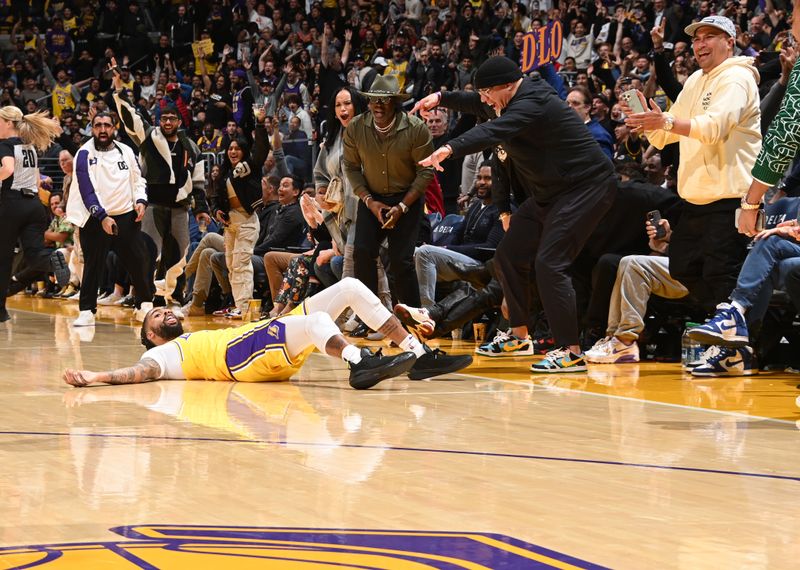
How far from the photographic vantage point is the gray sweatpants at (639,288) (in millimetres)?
7319

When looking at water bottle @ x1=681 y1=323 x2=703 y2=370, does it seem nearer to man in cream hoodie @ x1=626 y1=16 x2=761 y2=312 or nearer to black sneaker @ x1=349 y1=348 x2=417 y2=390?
man in cream hoodie @ x1=626 y1=16 x2=761 y2=312

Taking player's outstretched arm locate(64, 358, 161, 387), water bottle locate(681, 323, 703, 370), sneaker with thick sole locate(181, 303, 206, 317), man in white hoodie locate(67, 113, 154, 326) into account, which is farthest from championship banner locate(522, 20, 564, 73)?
player's outstretched arm locate(64, 358, 161, 387)

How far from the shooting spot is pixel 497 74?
22.3 feet

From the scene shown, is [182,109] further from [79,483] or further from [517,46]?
[79,483]

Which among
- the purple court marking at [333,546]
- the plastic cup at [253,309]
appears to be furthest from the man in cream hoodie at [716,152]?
the plastic cup at [253,309]

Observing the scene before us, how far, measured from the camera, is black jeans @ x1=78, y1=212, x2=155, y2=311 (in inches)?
418

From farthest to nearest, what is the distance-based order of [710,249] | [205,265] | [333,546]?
[205,265]
[710,249]
[333,546]

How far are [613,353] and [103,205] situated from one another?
5.12 m

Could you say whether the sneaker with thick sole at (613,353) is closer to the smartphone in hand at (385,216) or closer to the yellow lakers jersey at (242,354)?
the smartphone in hand at (385,216)

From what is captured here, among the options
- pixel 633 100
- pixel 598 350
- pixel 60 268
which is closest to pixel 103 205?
pixel 60 268

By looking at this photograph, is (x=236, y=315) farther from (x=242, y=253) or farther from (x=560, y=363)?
(x=560, y=363)

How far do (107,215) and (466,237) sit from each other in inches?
131

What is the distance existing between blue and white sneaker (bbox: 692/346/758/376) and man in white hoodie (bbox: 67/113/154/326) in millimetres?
5764

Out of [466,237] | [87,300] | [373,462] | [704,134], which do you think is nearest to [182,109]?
[87,300]
